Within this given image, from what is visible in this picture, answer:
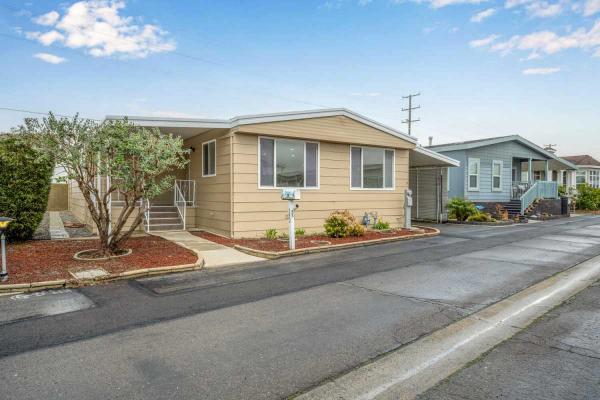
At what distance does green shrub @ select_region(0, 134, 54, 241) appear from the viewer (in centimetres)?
845

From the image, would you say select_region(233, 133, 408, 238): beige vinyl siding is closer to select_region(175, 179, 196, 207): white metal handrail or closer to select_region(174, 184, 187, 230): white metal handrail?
select_region(174, 184, 187, 230): white metal handrail

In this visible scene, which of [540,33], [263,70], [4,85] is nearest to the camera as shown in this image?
[540,33]

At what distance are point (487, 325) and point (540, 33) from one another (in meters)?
16.3

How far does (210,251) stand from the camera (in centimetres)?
896

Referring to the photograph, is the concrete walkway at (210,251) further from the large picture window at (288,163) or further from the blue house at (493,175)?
the blue house at (493,175)

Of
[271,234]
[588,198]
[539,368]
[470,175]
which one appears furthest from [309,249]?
[588,198]

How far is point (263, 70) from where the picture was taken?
2323 centimetres

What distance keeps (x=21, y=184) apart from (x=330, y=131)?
8.57 m

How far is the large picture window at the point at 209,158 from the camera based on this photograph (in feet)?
39.1

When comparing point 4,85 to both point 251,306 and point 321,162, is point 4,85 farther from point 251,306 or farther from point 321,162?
point 251,306

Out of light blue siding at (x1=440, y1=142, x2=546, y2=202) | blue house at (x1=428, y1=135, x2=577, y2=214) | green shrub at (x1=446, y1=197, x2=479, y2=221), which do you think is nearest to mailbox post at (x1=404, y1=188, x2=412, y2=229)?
green shrub at (x1=446, y1=197, x2=479, y2=221)

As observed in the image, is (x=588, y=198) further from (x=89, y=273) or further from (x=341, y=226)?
(x=89, y=273)

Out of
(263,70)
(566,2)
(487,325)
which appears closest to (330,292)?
(487,325)

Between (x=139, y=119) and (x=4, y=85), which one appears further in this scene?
(x=4, y=85)
